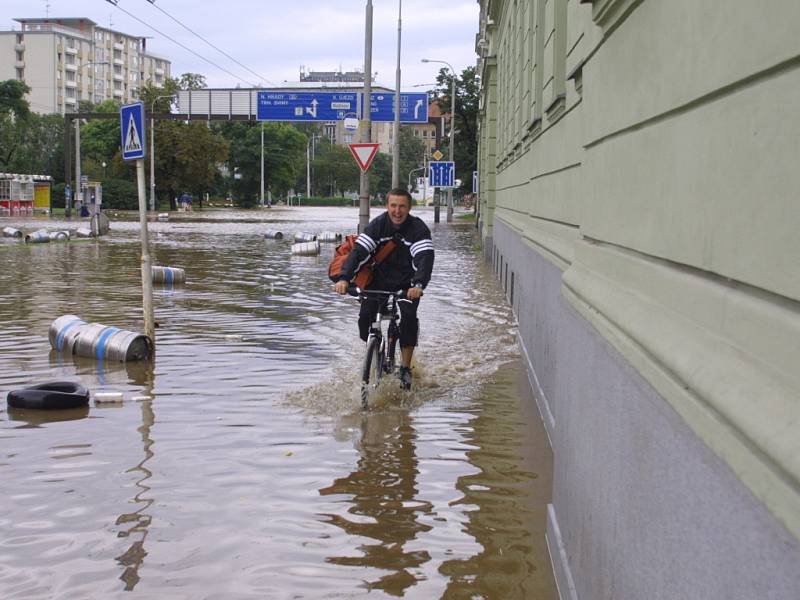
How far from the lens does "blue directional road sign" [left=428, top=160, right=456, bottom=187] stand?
45.6m

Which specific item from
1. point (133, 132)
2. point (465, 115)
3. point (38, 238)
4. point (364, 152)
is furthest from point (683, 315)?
point (465, 115)

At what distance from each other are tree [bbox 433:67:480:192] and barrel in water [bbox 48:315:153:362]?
49.7 m

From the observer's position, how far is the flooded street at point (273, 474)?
176 inches

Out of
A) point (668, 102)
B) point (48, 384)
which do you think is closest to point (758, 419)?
point (668, 102)

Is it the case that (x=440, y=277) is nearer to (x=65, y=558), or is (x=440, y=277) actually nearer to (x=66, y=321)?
(x=66, y=321)

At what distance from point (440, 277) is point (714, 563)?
1986 cm

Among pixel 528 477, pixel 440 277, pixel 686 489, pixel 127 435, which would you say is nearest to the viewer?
pixel 686 489

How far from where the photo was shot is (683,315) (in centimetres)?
255

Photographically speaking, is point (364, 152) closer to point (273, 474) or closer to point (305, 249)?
point (305, 249)

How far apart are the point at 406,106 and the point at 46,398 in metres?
44.6

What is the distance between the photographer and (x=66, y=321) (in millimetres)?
10906

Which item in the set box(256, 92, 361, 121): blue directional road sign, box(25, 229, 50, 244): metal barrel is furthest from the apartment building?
box(25, 229, 50, 244): metal barrel

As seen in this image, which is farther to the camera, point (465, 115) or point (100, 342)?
point (465, 115)

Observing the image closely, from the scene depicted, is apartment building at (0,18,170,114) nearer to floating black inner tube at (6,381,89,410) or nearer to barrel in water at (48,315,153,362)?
barrel in water at (48,315,153,362)
